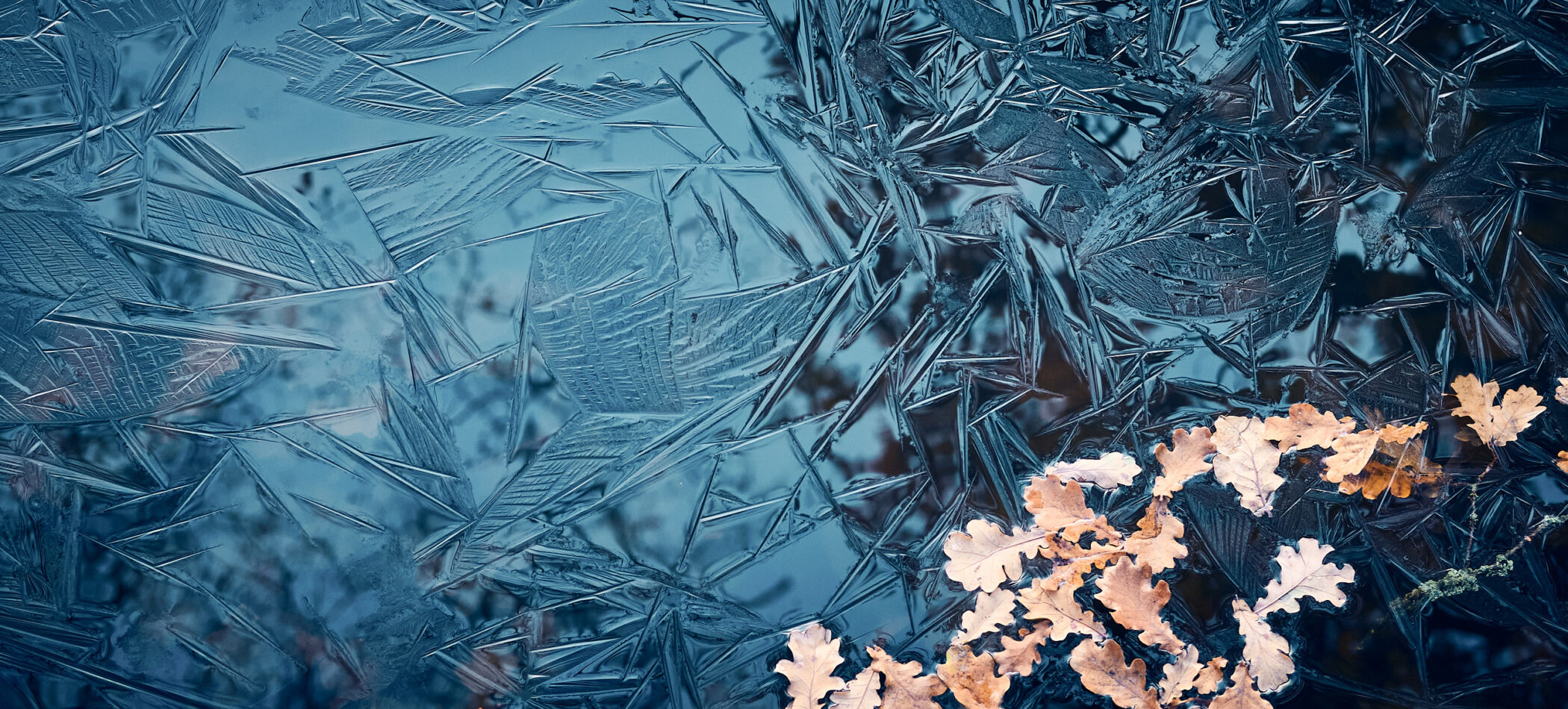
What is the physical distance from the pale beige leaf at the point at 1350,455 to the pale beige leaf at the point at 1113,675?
0.40 m

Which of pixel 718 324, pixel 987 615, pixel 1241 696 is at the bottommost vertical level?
pixel 1241 696

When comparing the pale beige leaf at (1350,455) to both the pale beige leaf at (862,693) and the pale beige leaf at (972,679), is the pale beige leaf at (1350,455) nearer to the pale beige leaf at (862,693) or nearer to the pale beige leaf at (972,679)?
the pale beige leaf at (972,679)

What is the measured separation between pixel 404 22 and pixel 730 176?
0.52 meters

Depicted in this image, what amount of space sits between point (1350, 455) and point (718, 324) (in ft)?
3.00

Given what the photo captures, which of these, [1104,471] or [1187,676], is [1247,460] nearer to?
[1104,471]

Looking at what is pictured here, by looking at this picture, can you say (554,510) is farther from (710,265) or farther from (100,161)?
(100,161)

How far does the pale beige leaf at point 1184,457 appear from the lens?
0.93m

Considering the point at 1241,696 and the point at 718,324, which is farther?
the point at 718,324

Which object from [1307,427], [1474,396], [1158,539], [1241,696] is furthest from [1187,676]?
[1474,396]

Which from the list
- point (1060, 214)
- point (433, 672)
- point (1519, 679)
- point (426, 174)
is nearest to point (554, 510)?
point (433, 672)

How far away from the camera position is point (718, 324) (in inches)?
38.3

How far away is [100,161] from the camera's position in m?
0.94

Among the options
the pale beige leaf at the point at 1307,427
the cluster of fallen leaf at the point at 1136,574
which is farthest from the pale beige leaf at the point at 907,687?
the pale beige leaf at the point at 1307,427

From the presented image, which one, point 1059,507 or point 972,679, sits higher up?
point 1059,507
